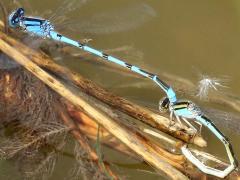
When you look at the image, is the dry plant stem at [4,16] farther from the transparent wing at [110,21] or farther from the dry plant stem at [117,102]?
the transparent wing at [110,21]

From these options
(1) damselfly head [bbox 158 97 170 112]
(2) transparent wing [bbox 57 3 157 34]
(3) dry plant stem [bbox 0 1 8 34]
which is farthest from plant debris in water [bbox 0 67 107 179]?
(2) transparent wing [bbox 57 3 157 34]

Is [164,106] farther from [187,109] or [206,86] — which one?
[206,86]

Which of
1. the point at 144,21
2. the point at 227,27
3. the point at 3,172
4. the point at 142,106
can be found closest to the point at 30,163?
the point at 3,172

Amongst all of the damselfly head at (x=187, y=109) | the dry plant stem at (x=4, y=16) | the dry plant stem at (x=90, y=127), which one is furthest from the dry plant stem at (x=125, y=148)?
the dry plant stem at (x=4, y=16)

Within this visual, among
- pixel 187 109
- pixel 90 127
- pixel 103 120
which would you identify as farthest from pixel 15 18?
pixel 187 109

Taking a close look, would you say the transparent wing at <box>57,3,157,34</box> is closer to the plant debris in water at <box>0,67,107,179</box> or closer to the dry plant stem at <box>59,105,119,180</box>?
the plant debris in water at <box>0,67,107,179</box>

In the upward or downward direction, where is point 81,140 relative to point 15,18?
downward
